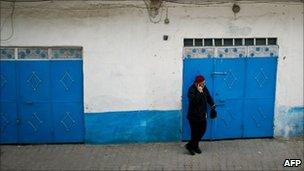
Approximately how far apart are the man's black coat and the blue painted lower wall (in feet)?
3.07

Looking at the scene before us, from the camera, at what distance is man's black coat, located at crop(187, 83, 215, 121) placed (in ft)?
31.0

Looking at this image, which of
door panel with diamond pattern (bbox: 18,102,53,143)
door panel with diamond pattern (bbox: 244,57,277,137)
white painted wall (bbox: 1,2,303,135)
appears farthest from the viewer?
door panel with diamond pattern (bbox: 244,57,277,137)

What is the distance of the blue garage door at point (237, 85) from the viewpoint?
10297 mm

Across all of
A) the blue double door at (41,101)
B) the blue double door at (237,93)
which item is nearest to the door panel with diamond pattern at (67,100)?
the blue double door at (41,101)

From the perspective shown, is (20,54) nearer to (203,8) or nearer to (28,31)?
(28,31)

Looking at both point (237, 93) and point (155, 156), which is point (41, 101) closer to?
point (155, 156)

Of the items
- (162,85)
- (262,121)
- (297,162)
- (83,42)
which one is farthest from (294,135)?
(83,42)

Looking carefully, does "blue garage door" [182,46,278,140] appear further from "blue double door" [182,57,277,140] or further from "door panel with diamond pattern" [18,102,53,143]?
"door panel with diamond pattern" [18,102,53,143]

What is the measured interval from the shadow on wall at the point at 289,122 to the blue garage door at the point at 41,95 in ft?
14.8

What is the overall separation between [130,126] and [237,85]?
258cm

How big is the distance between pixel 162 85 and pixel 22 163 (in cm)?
338

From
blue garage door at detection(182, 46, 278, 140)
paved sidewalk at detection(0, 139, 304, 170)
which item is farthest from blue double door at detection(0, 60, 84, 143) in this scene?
blue garage door at detection(182, 46, 278, 140)

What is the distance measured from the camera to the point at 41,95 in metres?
10.1

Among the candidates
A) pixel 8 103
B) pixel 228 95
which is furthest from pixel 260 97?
pixel 8 103
